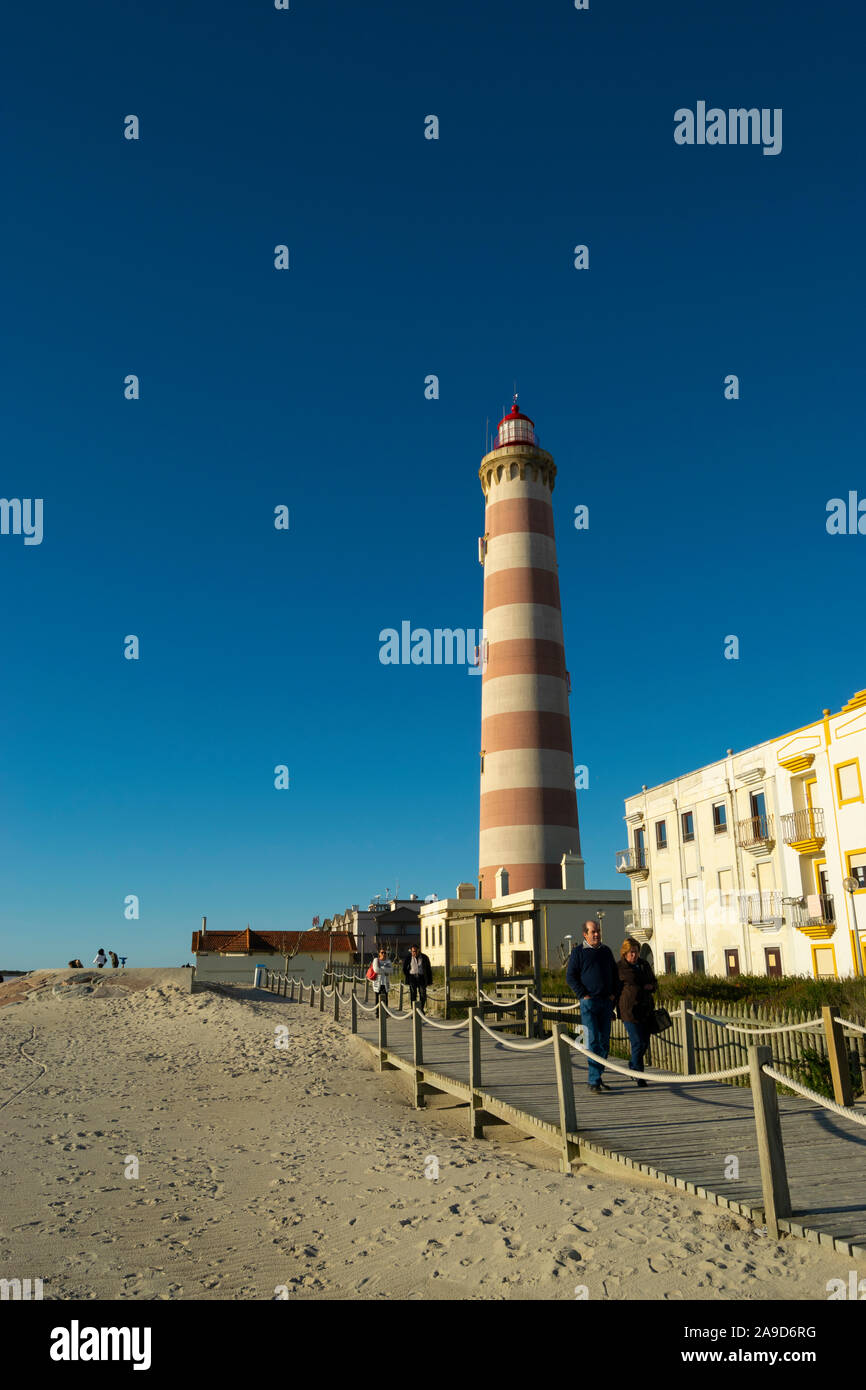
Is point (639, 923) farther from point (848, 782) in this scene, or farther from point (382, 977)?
point (382, 977)

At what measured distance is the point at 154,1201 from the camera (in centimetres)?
897

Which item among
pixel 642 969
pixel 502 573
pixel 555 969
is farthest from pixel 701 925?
pixel 642 969

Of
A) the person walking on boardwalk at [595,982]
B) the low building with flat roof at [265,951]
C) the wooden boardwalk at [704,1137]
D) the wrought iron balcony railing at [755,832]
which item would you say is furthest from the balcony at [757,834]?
the low building with flat roof at [265,951]

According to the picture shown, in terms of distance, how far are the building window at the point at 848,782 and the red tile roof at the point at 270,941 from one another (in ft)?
128

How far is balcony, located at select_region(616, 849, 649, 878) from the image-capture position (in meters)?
38.2

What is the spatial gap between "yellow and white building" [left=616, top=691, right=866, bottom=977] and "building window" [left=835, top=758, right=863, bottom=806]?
0.04 m

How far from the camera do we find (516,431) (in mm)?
42188

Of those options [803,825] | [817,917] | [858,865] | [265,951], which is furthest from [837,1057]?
[265,951]

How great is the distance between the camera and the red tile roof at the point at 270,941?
60.3 m

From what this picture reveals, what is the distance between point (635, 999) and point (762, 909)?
2203cm

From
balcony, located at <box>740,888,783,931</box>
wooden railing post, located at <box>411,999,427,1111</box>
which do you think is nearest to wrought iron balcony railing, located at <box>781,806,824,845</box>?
balcony, located at <box>740,888,783,931</box>

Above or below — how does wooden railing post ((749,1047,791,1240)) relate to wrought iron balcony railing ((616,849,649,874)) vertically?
below

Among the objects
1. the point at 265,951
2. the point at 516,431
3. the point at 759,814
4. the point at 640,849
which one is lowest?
the point at 265,951

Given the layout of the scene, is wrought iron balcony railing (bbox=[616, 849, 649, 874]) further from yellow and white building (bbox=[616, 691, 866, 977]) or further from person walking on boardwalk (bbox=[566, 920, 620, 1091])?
person walking on boardwalk (bbox=[566, 920, 620, 1091])
